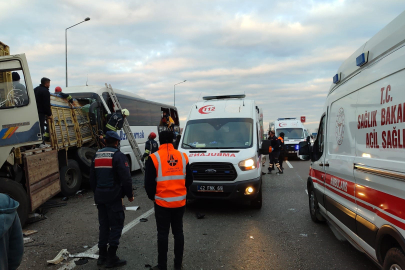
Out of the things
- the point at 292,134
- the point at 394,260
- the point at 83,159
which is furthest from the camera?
the point at 292,134

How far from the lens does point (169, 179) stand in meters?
3.82

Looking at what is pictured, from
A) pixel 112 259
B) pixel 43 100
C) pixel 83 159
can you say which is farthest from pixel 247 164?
pixel 83 159

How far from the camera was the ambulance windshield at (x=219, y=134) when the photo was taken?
7.42 meters

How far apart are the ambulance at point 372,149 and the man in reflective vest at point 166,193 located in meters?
2.03

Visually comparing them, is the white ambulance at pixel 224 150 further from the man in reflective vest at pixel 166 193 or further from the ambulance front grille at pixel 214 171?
the man in reflective vest at pixel 166 193

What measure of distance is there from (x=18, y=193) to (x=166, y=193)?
138 inches

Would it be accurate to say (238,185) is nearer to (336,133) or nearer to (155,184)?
(336,133)

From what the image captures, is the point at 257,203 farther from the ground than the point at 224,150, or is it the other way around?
the point at 224,150

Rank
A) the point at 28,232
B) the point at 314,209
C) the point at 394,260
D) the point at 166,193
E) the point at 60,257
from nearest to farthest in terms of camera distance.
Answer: the point at 394,260 < the point at 166,193 < the point at 60,257 < the point at 28,232 < the point at 314,209

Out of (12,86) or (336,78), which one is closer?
(336,78)

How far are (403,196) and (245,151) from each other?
14.8ft

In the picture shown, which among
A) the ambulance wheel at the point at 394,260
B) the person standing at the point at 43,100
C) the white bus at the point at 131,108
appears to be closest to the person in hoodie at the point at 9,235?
the ambulance wheel at the point at 394,260

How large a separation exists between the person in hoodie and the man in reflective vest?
6.62ft

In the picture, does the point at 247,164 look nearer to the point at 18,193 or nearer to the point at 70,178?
the point at 18,193
